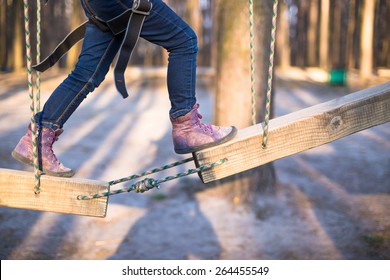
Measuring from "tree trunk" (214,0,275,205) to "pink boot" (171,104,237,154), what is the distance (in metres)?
3.02

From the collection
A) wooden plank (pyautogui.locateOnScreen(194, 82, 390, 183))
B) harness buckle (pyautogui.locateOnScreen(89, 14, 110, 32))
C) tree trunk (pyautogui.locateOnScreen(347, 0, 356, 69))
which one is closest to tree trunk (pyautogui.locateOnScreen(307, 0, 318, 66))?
tree trunk (pyautogui.locateOnScreen(347, 0, 356, 69))

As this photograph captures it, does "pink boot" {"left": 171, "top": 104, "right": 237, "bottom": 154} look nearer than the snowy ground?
Yes

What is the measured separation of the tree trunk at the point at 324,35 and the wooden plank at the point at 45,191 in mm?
14444

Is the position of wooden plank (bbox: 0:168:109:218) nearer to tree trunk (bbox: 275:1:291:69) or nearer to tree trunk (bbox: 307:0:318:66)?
tree trunk (bbox: 275:1:291:69)

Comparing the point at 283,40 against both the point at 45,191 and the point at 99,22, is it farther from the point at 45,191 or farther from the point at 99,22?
the point at 45,191

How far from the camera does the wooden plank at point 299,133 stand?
242 cm

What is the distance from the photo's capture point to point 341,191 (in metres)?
5.81

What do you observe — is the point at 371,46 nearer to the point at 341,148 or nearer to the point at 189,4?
the point at 189,4

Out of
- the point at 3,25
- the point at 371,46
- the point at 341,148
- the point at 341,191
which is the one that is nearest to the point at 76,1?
the point at 3,25

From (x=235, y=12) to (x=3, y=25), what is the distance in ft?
35.7

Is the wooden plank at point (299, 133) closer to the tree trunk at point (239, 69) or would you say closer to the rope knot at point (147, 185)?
the rope knot at point (147, 185)

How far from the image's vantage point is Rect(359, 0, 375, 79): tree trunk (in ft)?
41.8

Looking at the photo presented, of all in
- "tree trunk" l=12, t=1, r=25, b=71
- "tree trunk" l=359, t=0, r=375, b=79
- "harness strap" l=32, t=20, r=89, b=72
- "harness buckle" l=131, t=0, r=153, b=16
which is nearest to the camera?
"harness buckle" l=131, t=0, r=153, b=16

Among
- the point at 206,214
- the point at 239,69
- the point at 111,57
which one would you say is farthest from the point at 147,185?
the point at 239,69
